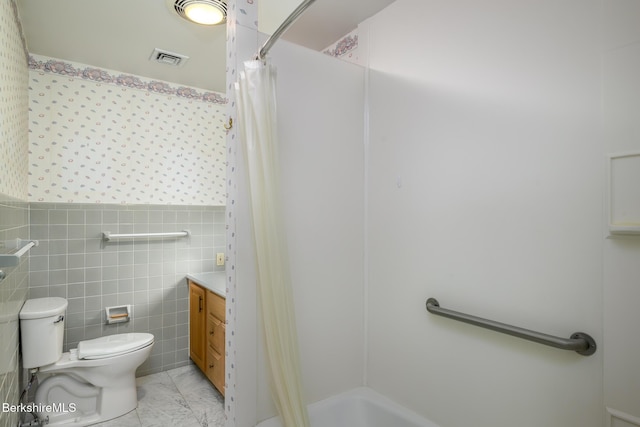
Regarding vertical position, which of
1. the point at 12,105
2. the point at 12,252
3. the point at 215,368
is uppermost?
the point at 12,105

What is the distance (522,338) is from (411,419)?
0.68 m

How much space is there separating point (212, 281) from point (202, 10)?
186cm

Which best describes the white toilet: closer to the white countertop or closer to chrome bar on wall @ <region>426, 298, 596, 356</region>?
the white countertop

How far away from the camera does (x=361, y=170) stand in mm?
1789

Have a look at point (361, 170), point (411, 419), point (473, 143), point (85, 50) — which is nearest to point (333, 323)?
point (411, 419)

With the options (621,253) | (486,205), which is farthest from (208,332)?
(621,253)

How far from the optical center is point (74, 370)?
2.11m

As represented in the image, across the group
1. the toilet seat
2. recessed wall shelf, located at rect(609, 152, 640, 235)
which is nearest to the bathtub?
recessed wall shelf, located at rect(609, 152, 640, 235)

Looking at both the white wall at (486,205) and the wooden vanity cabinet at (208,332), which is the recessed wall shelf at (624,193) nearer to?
the white wall at (486,205)

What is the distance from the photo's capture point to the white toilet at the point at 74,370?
1.96 metres

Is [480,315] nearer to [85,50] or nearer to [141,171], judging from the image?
[141,171]

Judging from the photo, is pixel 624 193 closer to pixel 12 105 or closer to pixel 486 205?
pixel 486 205

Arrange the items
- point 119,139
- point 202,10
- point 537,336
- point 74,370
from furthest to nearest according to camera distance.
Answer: point 119,139 → point 74,370 → point 202,10 → point 537,336

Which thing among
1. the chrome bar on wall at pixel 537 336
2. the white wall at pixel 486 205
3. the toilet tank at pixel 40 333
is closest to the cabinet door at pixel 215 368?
the toilet tank at pixel 40 333
